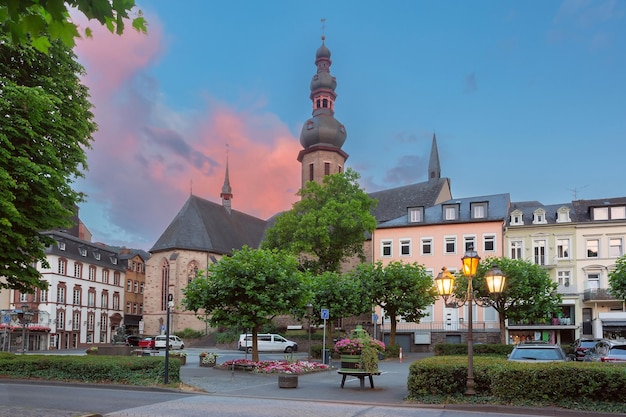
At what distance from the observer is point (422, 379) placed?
50.4 ft

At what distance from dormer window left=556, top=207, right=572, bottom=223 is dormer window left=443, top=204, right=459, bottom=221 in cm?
834

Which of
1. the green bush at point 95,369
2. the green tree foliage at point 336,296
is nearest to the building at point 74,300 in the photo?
the green tree foliage at point 336,296

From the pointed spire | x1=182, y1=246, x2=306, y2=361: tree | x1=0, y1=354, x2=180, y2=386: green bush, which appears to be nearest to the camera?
x1=0, y1=354, x2=180, y2=386: green bush

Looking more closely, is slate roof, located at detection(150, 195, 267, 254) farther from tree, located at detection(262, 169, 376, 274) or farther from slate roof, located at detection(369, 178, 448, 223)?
tree, located at detection(262, 169, 376, 274)

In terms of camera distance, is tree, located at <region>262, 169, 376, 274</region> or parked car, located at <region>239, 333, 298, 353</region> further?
tree, located at <region>262, 169, 376, 274</region>

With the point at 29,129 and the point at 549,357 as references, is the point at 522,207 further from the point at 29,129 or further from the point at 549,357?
the point at 29,129

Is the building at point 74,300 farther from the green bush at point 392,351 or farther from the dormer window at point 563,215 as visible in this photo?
the dormer window at point 563,215

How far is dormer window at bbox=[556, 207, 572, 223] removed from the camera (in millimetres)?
51375

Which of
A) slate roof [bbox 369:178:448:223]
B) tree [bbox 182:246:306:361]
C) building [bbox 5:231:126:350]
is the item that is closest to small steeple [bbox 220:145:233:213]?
building [bbox 5:231:126:350]

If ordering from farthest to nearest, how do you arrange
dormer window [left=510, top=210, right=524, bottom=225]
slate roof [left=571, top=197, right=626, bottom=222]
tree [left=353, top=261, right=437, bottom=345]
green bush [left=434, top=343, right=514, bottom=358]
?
dormer window [left=510, top=210, right=524, bottom=225] → slate roof [left=571, top=197, right=626, bottom=222] → tree [left=353, top=261, right=437, bottom=345] → green bush [left=434, top=343, right=514, bottom=358]

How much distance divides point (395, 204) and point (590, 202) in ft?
69.7

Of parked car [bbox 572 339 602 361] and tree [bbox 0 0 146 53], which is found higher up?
tree [bbox 0 0 146 53]

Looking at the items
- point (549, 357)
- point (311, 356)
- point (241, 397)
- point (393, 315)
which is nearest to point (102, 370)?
point (241, 397)

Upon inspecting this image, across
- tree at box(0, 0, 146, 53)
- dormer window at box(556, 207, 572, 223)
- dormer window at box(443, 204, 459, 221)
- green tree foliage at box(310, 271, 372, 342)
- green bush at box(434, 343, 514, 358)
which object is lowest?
green bush at box(434, 343, 514, 358)
